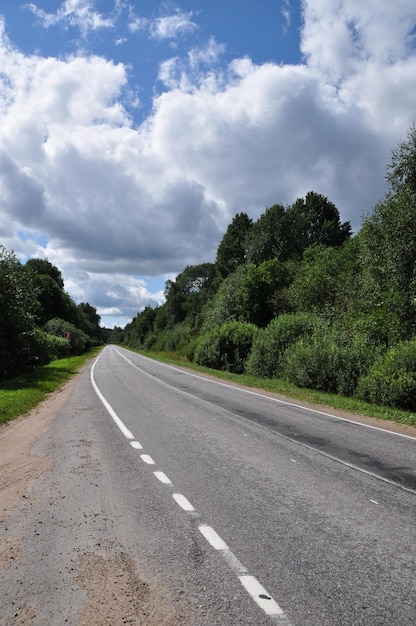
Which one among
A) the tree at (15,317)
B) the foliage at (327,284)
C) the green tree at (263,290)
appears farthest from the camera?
the green tree at (263,290)

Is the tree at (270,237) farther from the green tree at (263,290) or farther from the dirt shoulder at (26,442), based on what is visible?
the dirt shoulder at (26,442)

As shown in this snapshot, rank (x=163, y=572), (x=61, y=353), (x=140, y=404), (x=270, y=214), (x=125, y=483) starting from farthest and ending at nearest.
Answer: (x=270, y=214) < (x=61, y=353) < (x=140, y=404) < (x=125, y=483) < (x=163, y=572)

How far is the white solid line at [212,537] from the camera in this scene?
170 inches

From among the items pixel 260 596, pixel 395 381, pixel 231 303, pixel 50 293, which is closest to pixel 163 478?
pixel 260 596

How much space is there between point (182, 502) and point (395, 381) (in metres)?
12.0

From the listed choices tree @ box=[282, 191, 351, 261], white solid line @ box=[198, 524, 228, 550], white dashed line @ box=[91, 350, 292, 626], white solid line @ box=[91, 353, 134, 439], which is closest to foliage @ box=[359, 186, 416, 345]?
Answer: white solid line @ box=[91, 353, 134, 439]

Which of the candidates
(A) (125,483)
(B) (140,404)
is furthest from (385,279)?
(A) (125,483)

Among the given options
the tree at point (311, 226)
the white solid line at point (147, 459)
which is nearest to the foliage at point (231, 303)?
the tree at point (311, 226)

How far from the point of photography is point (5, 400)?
601 inches

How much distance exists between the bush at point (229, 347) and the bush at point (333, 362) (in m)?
10.9

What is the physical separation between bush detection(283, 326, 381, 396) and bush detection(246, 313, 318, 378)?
347 cm

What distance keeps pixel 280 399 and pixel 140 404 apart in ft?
18.6

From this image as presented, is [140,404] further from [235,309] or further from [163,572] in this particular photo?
[235,309]

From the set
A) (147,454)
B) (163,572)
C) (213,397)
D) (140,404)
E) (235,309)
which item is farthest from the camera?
(235,309)
